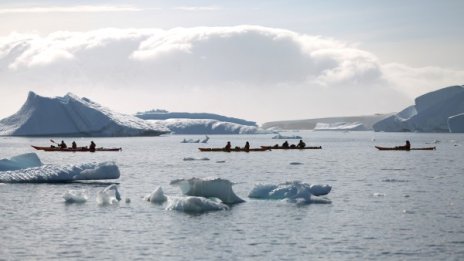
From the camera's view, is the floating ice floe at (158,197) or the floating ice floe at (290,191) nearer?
the floating ice floe at (290,191)

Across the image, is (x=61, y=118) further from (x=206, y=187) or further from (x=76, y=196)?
(x=206, y=187)

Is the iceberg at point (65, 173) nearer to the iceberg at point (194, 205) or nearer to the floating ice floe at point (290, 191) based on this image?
the floating ice floe at point (290, 191)

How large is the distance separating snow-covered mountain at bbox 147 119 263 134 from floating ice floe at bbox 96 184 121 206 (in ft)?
512

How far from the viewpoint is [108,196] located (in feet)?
94.0

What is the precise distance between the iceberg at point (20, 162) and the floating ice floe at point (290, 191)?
1308 cm

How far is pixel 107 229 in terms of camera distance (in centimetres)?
2303

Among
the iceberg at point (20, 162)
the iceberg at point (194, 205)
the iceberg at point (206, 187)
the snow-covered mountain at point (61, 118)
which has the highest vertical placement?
the snow-covered mountain at point (61, 118)

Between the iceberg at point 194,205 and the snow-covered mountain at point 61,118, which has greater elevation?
the snow-covered mountain at point 61,118

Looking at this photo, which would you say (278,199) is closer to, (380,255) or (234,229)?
(234,229)

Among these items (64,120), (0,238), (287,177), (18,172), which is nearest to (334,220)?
(0,238)

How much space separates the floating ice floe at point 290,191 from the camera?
28.4 meters

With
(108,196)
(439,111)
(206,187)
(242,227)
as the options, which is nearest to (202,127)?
(439,111)

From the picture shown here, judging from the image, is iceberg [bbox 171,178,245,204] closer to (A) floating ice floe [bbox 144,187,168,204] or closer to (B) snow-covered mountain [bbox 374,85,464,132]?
(A) floating ice floe [bbox 144,187,168,204]

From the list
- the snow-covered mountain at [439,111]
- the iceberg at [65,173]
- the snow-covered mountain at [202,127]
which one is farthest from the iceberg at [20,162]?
the snow-covered mountain at [202,127]
